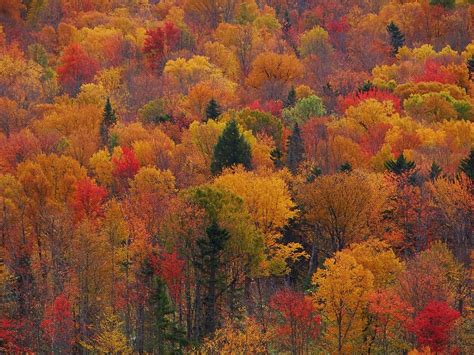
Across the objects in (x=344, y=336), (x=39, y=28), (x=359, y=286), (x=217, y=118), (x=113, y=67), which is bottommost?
(x=344, y=336)

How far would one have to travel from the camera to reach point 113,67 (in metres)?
120

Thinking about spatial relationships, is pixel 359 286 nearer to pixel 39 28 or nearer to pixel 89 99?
pixel 89 99

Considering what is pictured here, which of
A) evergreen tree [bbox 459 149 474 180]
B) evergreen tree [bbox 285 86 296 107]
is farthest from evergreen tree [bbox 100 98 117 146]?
evergreen tree [bbox 459 149 474 180]

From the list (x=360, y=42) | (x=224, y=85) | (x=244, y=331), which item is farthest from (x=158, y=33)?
(x=244, y=331)

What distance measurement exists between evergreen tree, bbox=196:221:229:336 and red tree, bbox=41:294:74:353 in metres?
9.23

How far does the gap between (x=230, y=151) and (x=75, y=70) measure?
5432 cm

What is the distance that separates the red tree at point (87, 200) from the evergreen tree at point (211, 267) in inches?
608

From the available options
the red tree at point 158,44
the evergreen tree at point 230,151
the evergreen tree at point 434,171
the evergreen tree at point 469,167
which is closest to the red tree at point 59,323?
the evergreen tree at point 230,151

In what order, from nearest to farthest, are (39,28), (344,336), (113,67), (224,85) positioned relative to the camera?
(344,336) < (224,85) < (113,67) < (39,28)

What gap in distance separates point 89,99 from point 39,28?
48547 millimetres

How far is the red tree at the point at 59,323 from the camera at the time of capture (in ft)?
167

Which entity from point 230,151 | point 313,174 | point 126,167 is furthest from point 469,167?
point 126,167

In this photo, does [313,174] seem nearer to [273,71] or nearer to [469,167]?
[469,167]

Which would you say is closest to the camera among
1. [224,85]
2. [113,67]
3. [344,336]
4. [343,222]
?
[344,336]
